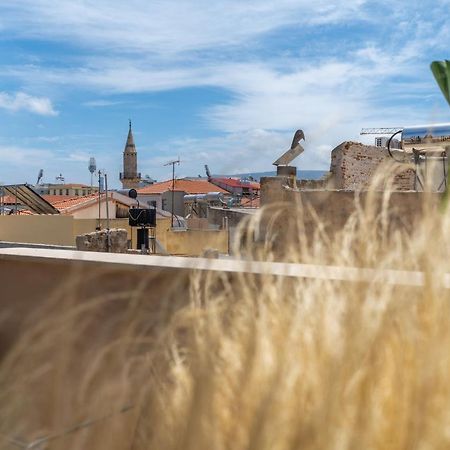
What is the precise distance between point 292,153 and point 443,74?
391 inches

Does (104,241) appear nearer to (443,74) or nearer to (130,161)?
(443,74)

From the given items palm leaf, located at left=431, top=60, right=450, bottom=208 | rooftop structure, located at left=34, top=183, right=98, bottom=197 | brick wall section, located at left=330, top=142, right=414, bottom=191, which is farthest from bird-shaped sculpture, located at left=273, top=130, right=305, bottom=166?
rooftop structure, located at left=34, top=183, right=98, bottom=197

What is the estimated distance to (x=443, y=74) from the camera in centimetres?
166

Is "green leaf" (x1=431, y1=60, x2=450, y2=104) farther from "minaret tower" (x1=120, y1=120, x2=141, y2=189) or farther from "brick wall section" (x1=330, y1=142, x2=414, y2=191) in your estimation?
"minaret tower" (x1=120, y1=120, x2=141, y2=189)

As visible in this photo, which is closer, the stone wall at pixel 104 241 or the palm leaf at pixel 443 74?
the palm leaf at pixel 443 74

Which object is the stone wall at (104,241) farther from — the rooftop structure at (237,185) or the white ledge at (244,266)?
the rooftop structure at (237,185)

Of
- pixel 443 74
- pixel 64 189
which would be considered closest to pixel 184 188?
pixel 64 189

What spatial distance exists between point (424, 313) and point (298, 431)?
353 millimetres

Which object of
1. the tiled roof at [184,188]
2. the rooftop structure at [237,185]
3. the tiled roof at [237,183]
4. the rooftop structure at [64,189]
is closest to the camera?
the tiled roof at [184,188]

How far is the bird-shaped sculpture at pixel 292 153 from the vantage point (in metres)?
11.1

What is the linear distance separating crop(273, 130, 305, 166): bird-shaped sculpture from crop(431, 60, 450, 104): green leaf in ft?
29.5

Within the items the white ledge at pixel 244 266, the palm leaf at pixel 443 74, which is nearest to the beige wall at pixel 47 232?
the white ledge at pixel 244 266

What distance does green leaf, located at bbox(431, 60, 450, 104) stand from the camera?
5.28ft

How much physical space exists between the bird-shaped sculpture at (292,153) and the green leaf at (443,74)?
8985 mm
